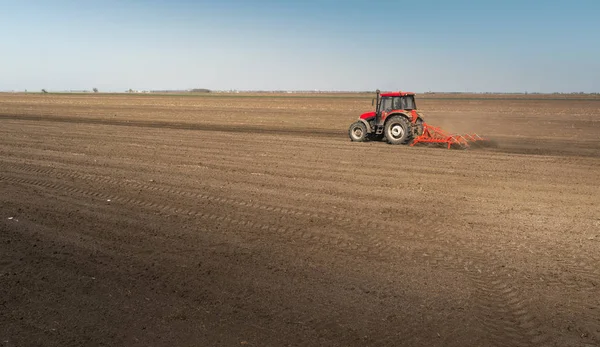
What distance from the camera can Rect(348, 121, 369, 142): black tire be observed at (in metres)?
17.2

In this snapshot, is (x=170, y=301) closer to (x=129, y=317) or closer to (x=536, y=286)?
(x=129, y=317)

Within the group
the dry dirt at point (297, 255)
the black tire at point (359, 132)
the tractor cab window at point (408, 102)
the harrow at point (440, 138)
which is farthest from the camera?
the black tire at point (359, 132)

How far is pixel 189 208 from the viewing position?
26.7 feet

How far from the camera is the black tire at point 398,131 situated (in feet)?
52.6

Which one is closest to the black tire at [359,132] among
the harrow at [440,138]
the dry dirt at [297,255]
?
the harrow at [440,138]

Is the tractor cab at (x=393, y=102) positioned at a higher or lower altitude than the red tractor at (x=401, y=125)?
higher

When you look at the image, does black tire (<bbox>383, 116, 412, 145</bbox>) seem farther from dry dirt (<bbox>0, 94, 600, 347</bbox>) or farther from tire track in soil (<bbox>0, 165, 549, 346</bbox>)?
tire track in soil (<bbox>0, 165, 549, 346</bbox>)

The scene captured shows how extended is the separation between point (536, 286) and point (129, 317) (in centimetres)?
445

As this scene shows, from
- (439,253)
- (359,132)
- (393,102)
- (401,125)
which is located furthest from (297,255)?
(359,132)

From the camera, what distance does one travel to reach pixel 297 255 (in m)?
6.14

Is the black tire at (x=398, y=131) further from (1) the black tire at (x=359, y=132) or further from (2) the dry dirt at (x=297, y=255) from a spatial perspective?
(2) the dry dirt at (x=297, y=255)

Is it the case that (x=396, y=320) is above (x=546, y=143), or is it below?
below

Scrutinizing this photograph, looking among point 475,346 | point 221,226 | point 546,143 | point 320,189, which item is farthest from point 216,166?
point 546,143

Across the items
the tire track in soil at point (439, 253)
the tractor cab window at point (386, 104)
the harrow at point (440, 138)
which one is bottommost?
the tire track in soil at point (439, 253)
